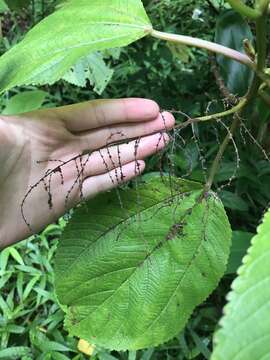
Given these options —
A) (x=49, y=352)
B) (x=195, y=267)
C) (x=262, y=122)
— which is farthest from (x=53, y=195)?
(x=49, y=352)

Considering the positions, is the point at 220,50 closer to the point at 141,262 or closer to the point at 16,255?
the point at 141,262

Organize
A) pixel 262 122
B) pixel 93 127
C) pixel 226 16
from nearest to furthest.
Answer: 1. pixel 93 127
2. pixel 262 122
3. pixel 226 16

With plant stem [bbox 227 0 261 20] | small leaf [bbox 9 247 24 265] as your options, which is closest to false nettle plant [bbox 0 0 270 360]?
plant stem [bbox 227 0 261 20]

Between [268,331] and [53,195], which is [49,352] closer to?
[53,195]

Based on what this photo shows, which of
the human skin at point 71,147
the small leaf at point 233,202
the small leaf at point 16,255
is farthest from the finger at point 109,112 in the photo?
the small leaf at point 16,255

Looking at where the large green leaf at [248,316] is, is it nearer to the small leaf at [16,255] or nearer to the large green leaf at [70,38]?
the large green leaf at [70,38]

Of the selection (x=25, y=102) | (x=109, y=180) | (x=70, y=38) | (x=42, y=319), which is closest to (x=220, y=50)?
(x=70, y=38)
